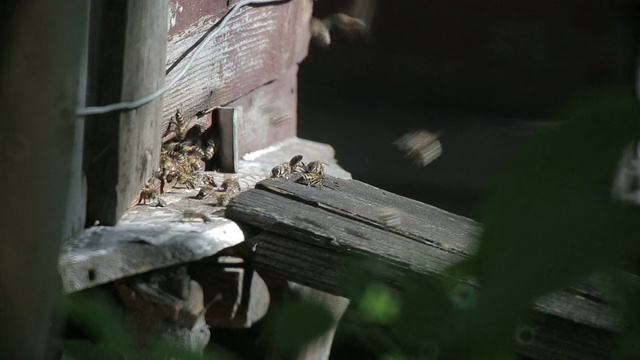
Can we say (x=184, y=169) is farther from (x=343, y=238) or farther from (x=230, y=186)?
(x=343, y=238)

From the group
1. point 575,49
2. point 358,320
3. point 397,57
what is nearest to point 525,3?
point 575,49

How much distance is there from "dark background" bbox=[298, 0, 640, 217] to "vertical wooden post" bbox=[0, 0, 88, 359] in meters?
3.52

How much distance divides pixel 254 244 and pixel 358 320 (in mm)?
1815

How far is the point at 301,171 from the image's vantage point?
338 cm

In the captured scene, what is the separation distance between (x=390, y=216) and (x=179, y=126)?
81cm

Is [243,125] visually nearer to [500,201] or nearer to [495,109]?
Answer: [495,109]

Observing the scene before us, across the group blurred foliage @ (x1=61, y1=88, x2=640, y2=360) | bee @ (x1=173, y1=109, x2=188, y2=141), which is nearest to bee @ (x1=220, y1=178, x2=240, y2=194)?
bee @ (x1=173, y1=109, x2=188, y2=141)

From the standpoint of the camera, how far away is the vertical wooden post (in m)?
1.31

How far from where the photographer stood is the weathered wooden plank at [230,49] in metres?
3.20

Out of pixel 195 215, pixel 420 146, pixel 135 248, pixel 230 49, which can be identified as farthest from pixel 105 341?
pixel 420 146

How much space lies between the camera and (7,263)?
4.87ft

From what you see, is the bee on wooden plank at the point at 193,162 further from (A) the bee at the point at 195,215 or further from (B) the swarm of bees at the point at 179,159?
(A) the bee at the point at 195,215

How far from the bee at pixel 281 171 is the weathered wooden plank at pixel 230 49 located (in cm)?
30

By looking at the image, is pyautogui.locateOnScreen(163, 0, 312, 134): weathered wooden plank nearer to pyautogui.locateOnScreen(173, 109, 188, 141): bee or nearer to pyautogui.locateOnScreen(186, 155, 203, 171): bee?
pyautogui.locateOnScreen(173, 109, 188, 141): bee
